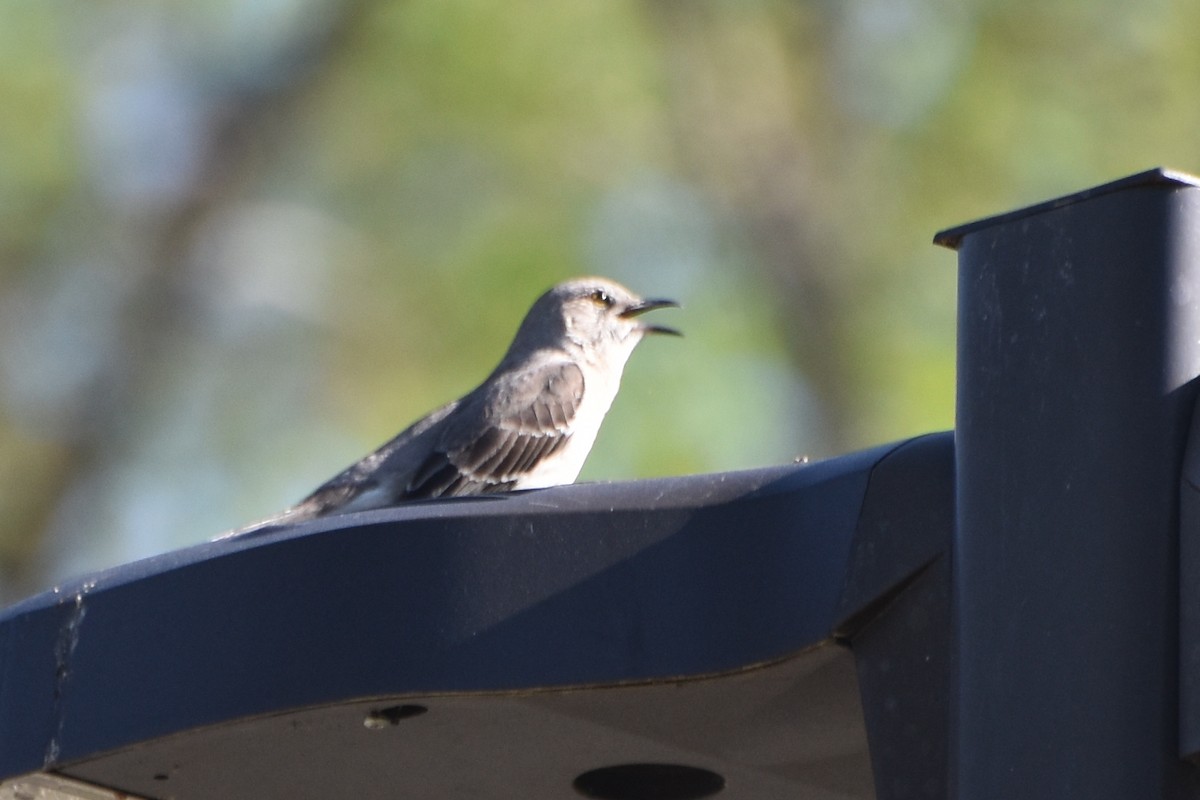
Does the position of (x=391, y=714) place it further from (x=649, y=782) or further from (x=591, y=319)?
(x=591, y=319)

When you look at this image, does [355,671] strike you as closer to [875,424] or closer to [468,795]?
[468,795]

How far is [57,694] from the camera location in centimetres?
313

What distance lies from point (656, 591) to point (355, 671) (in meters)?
0.45

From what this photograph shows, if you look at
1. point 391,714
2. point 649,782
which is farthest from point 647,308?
point 391,714

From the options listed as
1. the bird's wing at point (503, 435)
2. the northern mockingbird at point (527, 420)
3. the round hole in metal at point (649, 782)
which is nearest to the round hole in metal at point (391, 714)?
the round hole in metal at point (649, 782)

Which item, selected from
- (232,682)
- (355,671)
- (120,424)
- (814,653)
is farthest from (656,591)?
(120,424)

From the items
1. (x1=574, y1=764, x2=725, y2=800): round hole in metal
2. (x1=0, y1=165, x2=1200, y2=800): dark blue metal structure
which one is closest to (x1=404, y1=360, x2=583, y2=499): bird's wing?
(x1=574, y1=764, x2=725, y2=800): round hole in metal

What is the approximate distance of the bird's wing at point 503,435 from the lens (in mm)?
7328

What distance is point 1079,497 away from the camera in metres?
2.27

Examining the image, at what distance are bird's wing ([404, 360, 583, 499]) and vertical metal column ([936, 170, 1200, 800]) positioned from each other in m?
4.88

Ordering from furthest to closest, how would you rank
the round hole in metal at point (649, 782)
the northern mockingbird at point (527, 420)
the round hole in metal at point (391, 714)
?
the northern mockingbird at point (527, 420) → the round hole in metal at point (649, 782) → the round hole in metal at point (391, 714)

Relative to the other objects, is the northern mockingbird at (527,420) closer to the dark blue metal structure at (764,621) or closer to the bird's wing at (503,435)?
the bird's wing at (503,435)

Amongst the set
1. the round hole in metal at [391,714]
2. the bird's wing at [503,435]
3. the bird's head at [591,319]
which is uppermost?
the bird's head at [591,319]

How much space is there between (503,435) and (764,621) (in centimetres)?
484
